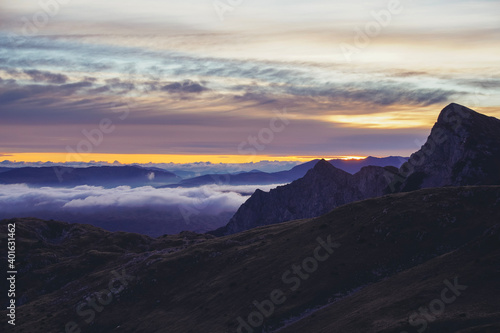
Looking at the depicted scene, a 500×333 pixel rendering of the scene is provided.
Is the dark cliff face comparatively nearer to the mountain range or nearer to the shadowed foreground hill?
the mountain range

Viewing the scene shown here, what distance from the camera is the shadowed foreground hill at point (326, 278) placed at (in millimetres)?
67000

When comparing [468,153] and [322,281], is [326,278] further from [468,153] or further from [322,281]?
[468,153]

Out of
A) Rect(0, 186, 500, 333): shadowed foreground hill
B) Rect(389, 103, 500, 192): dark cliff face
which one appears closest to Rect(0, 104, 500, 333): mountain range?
Rect(0, 186, 500, 333): shadowed foreground hill

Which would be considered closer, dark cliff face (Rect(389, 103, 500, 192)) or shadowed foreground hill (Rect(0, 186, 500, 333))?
shadowed foreground hill (Rect(0, 186, 500, 333))

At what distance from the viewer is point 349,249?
104438 mm

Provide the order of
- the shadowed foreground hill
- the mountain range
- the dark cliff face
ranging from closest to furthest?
the mountain range → the shadowed foreground hill → the dark cliff face

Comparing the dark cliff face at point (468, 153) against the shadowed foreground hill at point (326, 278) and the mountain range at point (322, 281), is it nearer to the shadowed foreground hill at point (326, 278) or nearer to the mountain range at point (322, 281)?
the mountain range at point (322, 281)

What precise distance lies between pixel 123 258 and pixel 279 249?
265 feet

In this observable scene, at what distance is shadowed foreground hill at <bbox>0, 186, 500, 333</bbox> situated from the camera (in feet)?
220

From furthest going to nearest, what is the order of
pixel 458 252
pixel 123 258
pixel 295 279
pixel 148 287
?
pixel 123 258 < pixel 148 287 < pixel 295 279 < pixel 458 252

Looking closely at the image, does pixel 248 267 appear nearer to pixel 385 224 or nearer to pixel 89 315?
pixel 385 224

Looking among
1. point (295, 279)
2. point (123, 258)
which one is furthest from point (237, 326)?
point (123, 258)

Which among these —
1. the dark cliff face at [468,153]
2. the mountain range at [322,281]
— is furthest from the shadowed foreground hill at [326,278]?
the dark cliff face at [468,153]

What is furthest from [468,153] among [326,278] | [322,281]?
[322,281]
